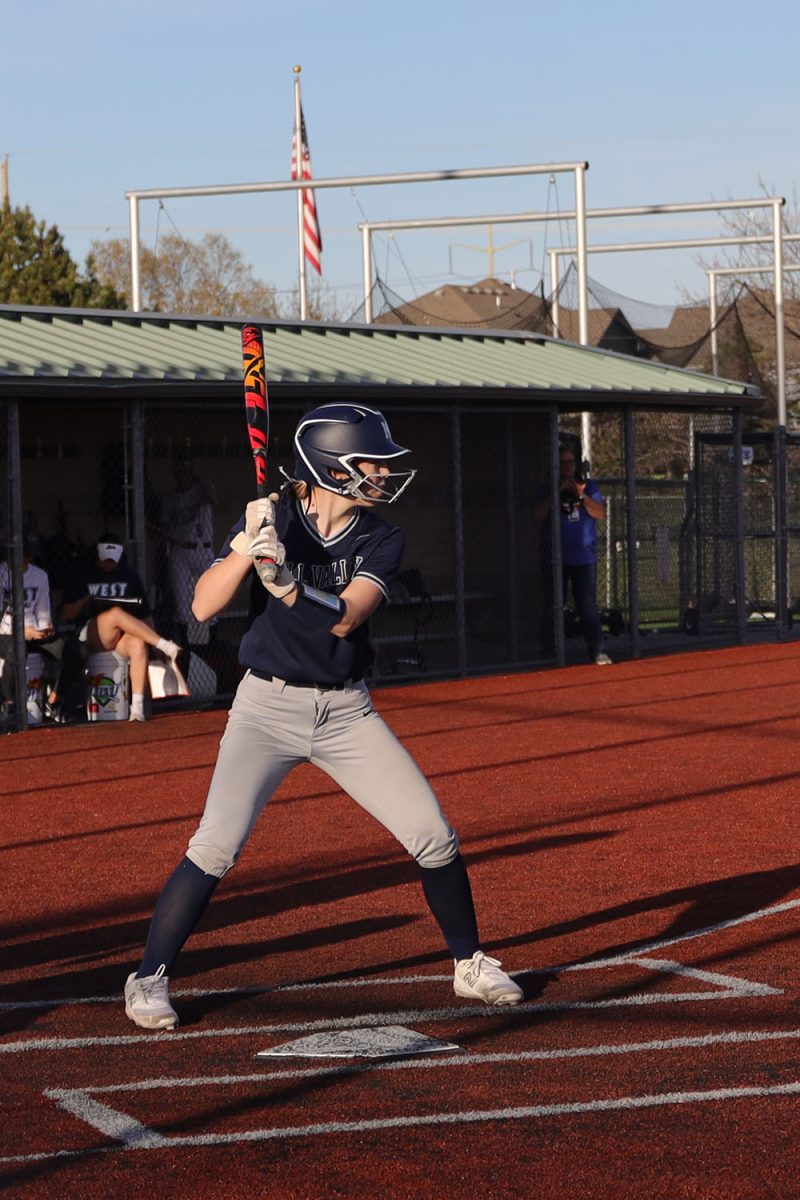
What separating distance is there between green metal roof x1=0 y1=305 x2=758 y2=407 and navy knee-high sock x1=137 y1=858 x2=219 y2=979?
8337 millimetres

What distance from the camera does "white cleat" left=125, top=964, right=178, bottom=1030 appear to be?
5238 mm

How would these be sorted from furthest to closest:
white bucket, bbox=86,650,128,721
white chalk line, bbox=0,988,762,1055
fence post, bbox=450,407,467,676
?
fence post, bbox=450,407,467,676, white bucket, bbox=86,650,128,721, white chalk line, bbox=0,988,762,1055

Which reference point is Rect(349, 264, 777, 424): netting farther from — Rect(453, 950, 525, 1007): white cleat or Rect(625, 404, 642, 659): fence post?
Rect(453, 950, 525, 1007): white cleat

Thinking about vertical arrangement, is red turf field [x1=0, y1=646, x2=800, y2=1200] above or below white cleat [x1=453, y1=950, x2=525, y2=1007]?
below

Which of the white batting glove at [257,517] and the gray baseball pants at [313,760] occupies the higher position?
the white batting glove at [257,517]

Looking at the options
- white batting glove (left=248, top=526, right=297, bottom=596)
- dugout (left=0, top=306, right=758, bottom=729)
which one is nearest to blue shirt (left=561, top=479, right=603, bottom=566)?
dugout (left=0, top=306, right=758, bottom=729)

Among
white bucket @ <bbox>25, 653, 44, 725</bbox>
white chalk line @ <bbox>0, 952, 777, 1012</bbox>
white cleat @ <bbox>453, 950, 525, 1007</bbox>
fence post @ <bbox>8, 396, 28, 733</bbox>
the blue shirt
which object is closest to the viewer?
white cleat @ <bbox>453, 950, 525, 1007</bbox>

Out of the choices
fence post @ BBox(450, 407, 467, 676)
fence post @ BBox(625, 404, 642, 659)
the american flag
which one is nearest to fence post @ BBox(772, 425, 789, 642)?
fence post @ BBox(625, 404, 642, 659)

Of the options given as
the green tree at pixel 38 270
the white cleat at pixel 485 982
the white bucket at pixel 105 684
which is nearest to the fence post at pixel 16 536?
the white bucket at pixel 105 684

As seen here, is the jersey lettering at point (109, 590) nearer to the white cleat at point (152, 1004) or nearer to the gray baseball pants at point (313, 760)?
the gray baseball pants at point (313, 760)

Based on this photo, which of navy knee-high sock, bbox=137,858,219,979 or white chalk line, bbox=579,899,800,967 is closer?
navy knee-high sock, bbox=137,858,219,979

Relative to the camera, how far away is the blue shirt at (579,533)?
17.5 meters

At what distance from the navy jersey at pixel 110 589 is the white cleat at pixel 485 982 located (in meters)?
8.57

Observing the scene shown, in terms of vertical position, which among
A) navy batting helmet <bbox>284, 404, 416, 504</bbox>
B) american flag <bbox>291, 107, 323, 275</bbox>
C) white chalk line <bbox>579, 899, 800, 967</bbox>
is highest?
american flag <bbox>291, 107, 323, 275</bbox>
